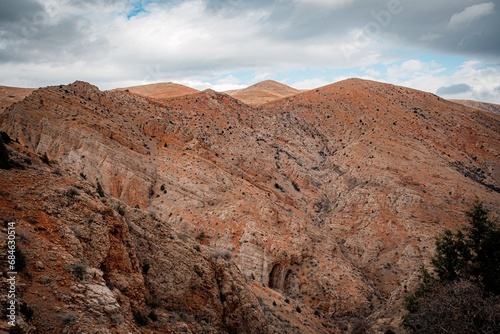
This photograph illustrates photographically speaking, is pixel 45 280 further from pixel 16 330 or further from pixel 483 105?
pixel 483 105

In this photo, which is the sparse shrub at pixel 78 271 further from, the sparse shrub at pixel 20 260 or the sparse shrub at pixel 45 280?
the sparse shrub at pixel 20 260

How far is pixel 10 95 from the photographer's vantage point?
188 ft

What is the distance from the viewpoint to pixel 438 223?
42.9 metres

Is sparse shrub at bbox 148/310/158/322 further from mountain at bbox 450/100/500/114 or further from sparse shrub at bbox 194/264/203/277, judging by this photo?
mountain at bbox 450/100/500/114

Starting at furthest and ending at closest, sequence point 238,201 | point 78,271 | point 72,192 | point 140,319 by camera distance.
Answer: point 238,201 < point 72,192 < point 140,319 < point 78,271

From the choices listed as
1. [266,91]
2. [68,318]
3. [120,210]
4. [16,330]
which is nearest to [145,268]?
[120,210]

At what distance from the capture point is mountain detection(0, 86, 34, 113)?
5138cm

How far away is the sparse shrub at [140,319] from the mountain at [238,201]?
137 mm

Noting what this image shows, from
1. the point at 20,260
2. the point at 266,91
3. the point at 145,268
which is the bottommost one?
the point at 145,268

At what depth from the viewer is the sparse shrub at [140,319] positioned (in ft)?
40.5

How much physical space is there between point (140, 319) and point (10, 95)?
5934cm

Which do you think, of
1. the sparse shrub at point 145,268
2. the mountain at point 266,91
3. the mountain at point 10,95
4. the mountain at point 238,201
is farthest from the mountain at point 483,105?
the sparse shrub at point 145,268

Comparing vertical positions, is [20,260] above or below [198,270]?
above

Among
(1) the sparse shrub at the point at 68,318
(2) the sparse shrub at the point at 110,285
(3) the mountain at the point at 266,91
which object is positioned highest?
(3) the mountain at the point at 266,91
